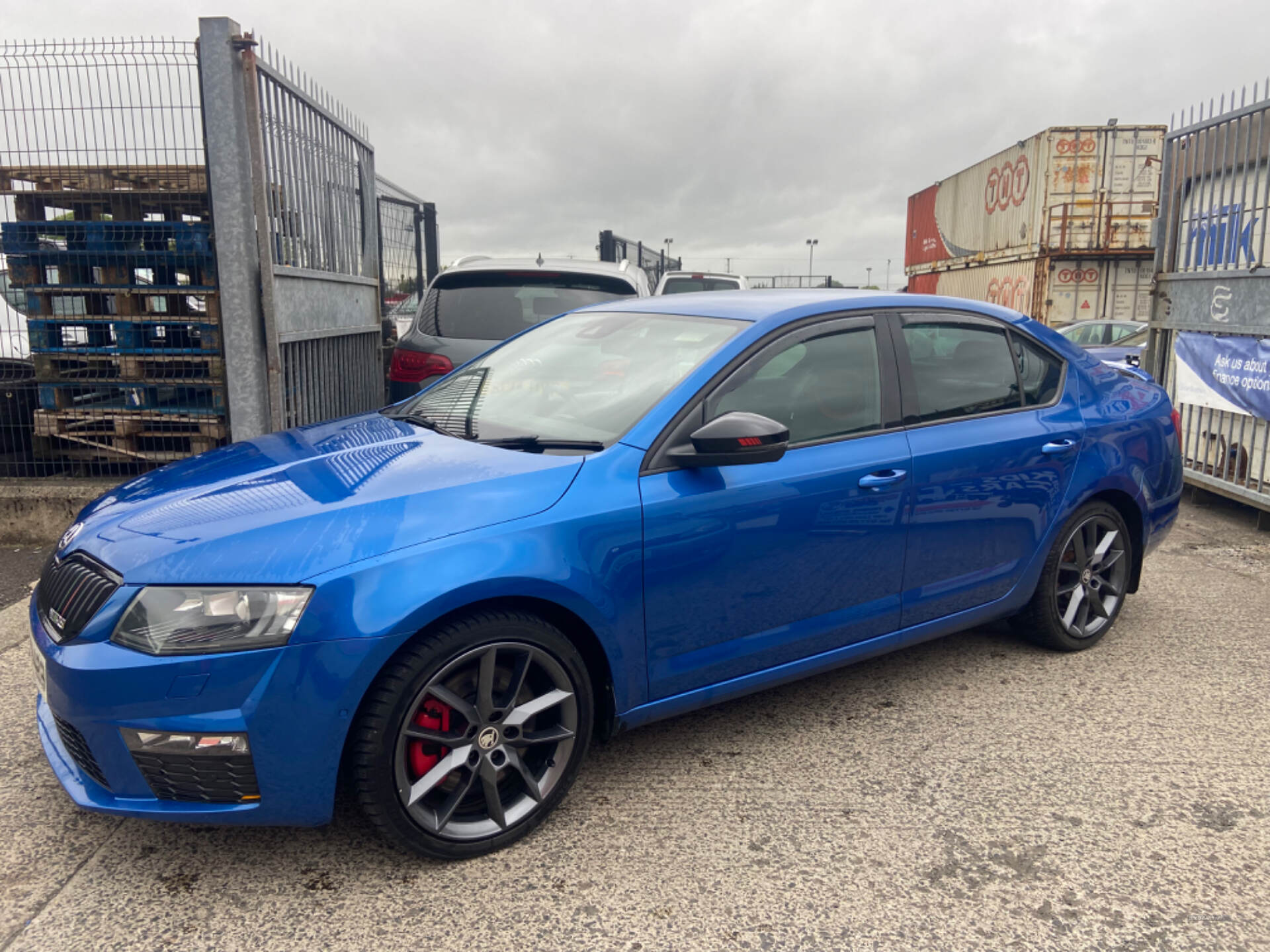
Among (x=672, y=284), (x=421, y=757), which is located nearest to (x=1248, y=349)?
(x=421, y=757)

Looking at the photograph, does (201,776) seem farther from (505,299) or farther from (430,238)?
(430,238)

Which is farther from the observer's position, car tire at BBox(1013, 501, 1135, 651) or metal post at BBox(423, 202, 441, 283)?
metal post at BBox(423, 202, 441, 283)

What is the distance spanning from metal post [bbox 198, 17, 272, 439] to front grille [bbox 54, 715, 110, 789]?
3.51 m

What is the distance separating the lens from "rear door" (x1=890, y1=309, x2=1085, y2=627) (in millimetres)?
3416

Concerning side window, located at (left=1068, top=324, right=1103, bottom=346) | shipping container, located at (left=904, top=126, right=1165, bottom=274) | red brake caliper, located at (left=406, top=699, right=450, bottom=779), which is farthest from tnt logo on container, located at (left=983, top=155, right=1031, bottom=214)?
red brake caliper, located at (left=406, top=699, right=450, bottom=779)

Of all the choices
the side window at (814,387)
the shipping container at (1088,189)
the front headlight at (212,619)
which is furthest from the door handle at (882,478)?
the shipping container at (1088,189)

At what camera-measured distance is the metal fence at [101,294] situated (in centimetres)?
555

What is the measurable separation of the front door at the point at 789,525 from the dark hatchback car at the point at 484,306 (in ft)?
9.97

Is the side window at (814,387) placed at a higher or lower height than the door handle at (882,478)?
higher

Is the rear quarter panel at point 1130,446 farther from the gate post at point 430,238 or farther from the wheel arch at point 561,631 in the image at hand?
the gate post at point 430,238

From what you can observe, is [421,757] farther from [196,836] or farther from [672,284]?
[672,284]

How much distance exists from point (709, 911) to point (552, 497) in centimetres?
117

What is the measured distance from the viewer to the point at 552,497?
2.63 meters

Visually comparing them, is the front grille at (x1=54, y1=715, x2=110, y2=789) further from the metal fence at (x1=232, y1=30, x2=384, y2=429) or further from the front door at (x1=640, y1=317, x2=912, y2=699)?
the metal fence at (x1=232, y1=30, x2=384, y2=429)
